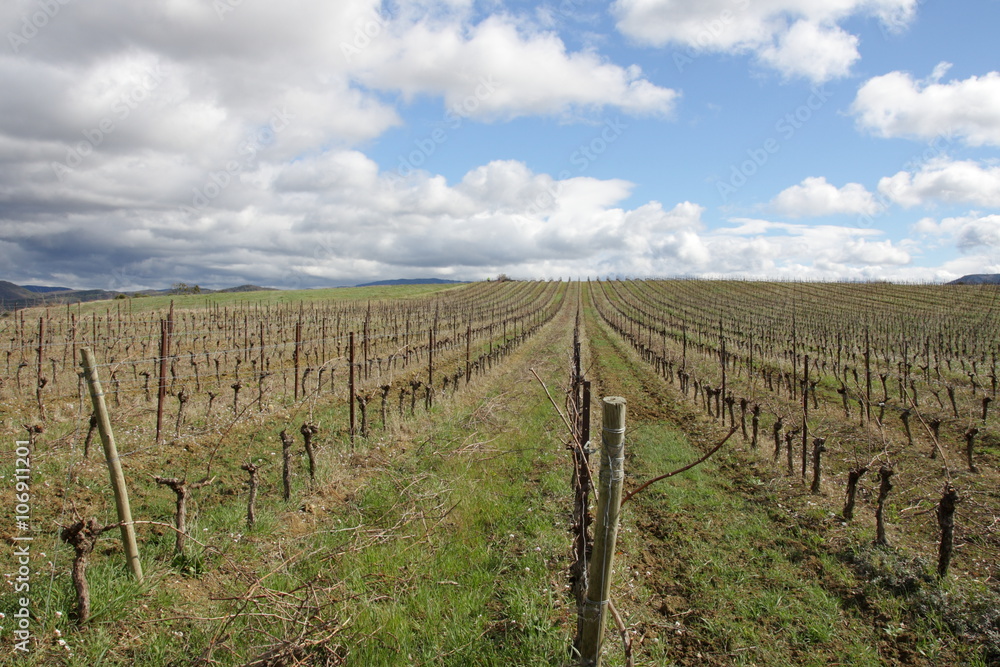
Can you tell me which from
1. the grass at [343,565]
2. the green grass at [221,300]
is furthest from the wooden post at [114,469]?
the green grass at [221,300]

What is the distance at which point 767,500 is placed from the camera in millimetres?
6219

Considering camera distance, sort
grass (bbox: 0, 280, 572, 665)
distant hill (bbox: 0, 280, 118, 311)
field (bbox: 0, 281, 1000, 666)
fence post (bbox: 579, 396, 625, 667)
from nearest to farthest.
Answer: fence post (bbox: 579, 396, 625, 667)
grass (bbox: 0, 280, 572, 665)
field (bbox: 0, 281, 1000, 666)
distant hill (bbox: 0, 280, 118, 311)

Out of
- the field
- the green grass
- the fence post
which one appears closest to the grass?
the field

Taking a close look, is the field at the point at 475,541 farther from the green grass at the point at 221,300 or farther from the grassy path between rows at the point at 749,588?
the green grass at the point at 221,300

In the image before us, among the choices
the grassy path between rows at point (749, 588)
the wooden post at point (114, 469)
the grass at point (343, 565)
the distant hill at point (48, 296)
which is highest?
the distant hill at point (48, 296)

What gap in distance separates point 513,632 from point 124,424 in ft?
30.5

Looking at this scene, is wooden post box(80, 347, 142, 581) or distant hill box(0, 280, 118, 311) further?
distant hill box(0, 280, 118, 311)

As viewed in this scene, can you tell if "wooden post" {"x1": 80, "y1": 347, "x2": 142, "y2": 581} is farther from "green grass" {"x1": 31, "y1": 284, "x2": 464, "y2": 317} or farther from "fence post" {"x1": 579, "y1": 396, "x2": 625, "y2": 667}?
"green grass" {"x1": 31, "y1": 284, "x2": 464, "y2": 317}

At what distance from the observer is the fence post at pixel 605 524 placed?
2.54 metres

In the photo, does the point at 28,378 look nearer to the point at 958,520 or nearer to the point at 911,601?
the point at 911,601

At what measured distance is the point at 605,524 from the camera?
263cm

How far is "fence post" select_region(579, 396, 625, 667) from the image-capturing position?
2.54 meters

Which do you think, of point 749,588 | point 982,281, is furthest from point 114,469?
point 982,281

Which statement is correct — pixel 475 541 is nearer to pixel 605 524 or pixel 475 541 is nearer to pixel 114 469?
pixel 605 524
